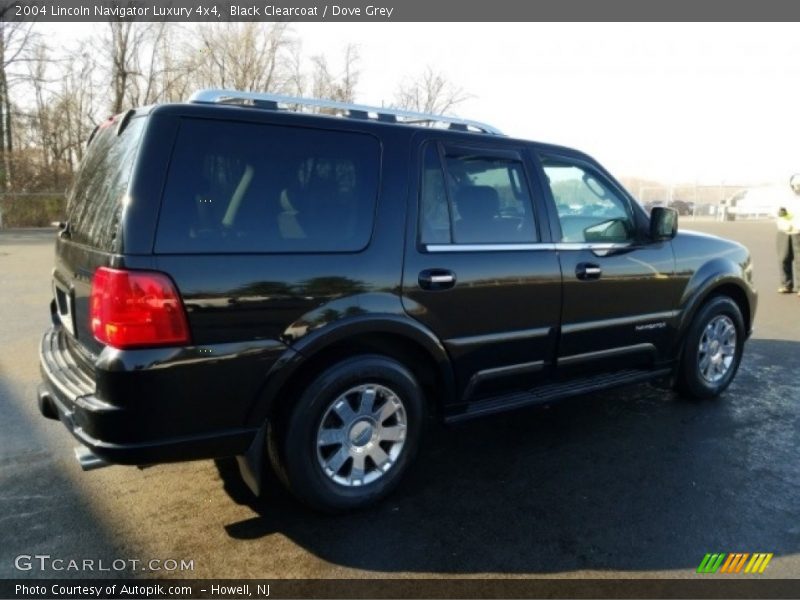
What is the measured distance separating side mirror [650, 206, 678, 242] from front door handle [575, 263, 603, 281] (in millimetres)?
660

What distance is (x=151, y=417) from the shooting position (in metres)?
2.46

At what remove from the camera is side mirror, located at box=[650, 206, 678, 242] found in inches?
163

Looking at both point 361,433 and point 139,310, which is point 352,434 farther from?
point 139,310

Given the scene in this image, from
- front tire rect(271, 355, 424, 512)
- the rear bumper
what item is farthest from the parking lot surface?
the rear bumper

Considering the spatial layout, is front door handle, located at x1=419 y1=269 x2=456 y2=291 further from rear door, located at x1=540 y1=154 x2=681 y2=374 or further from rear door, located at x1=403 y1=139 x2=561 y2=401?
rear door, located at x1=540 y1=154 x2=681 y2=374

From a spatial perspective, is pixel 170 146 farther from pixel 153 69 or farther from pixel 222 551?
pixel 153 69

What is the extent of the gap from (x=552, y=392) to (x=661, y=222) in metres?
1.49

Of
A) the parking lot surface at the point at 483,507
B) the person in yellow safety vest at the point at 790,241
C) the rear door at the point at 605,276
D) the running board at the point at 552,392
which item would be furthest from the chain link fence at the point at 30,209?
the running board at the point at 552,392

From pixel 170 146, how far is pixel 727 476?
348 cm

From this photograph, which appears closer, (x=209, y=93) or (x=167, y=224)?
(x=167, y=224)

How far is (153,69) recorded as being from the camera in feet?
98.2

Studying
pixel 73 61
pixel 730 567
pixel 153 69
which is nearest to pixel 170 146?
pixel 730 567

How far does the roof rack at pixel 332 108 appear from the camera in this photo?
2873 millimetres

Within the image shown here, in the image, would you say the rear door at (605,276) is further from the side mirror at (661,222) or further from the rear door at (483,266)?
the rear door at (483,266)
